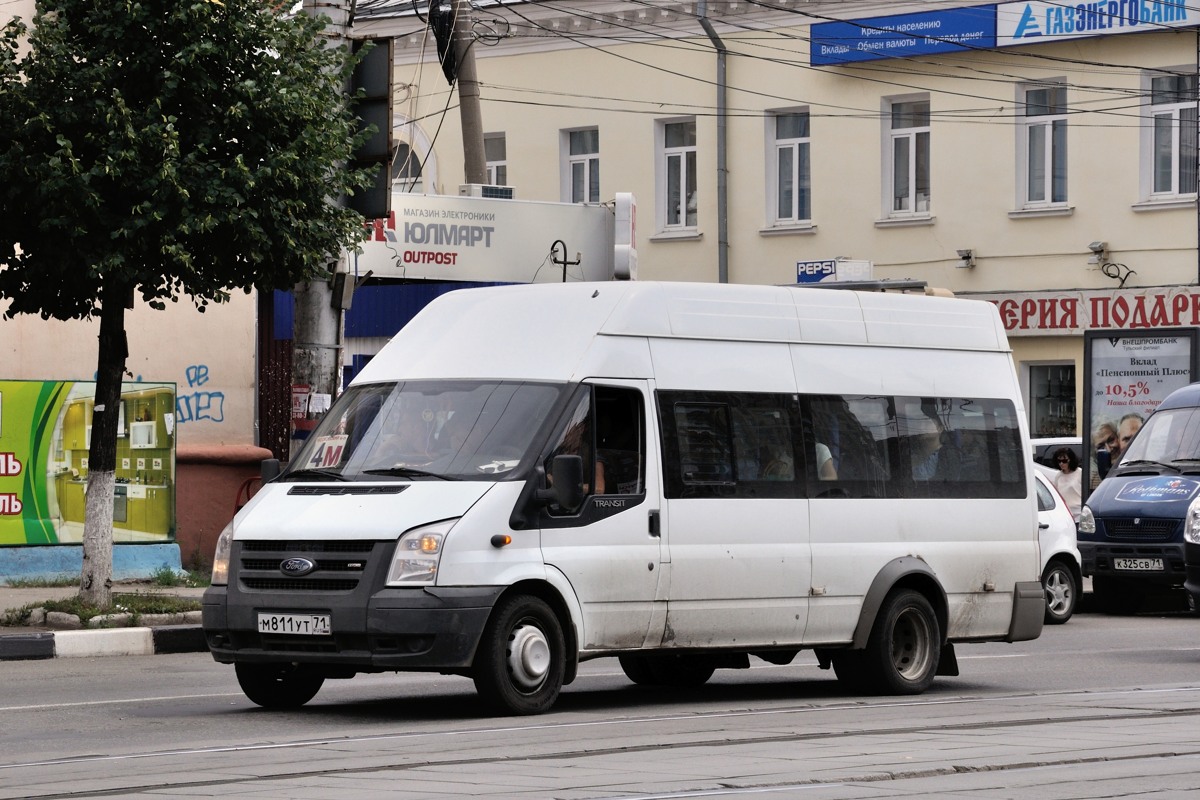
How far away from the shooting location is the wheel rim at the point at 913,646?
12.8 metres

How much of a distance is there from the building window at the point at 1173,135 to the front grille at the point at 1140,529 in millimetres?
11725

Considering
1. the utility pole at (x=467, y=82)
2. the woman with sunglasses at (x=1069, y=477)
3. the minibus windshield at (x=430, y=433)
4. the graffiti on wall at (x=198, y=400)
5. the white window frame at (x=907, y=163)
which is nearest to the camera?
the minibus windshield at (x=430, y=433)

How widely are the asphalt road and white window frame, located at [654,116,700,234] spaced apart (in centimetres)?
2276

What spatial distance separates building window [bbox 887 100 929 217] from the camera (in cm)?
3447

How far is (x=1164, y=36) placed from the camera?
103 feet

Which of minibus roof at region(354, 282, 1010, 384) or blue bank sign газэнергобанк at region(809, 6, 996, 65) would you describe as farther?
blue bank sign газэнергобанк at region(809, 6, 996, 65)

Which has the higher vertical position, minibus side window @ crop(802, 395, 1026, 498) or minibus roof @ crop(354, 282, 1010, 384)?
minibus roof @ crop(354, 282, 1010, 384)

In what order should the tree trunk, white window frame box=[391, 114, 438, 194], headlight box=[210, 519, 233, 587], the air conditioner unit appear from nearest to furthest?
headlight box=[210, 519, 233, 587], the tree trunk, the air conditioner unit, white window frame box=[391, 114, 438, 194]

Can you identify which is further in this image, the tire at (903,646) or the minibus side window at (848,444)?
the tire at (903,646)

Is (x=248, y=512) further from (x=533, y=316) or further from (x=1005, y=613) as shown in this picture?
(x=1005, y=613)

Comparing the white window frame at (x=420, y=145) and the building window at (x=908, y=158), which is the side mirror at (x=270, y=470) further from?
the white window frame at (x=420, y=145)

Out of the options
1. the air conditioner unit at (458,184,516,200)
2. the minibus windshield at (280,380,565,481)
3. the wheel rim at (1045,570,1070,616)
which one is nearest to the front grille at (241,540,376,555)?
the minibus windshield at (280,380,565,481)

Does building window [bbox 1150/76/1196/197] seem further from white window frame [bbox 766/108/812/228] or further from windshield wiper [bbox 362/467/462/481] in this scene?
windshield wiper [bbox 362/467/462/481]

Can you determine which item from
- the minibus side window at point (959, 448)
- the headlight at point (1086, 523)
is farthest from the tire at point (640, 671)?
the headlight at point (1086, 523)
